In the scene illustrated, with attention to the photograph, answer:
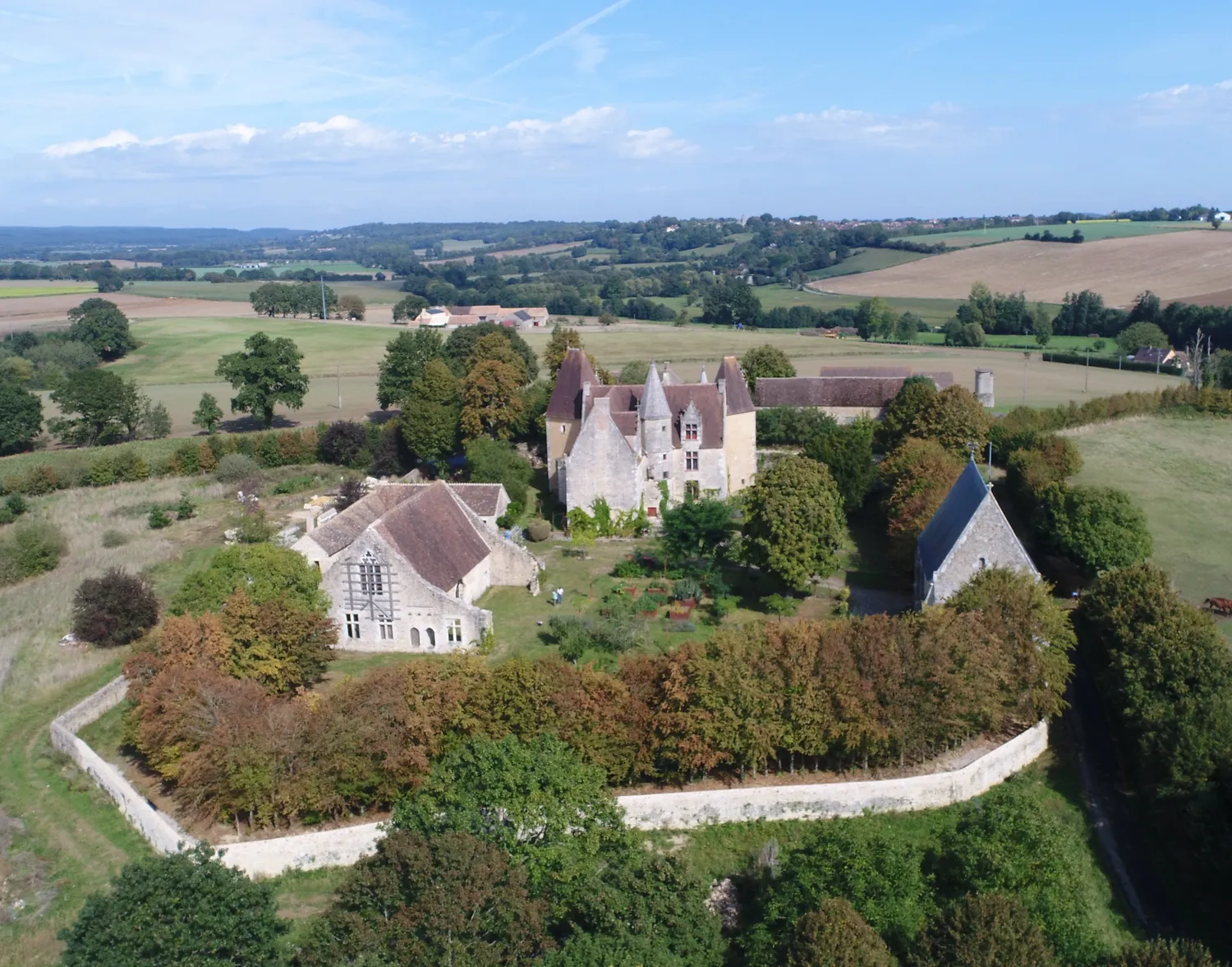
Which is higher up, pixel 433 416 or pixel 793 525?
pixel 433 416

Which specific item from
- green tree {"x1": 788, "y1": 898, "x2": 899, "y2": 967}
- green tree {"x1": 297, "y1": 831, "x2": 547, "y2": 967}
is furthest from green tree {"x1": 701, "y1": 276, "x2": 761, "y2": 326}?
green tree {"x1": 788, "y1": 898, "x2": 899, "y2": 967}

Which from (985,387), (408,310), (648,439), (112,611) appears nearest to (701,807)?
(112,611)

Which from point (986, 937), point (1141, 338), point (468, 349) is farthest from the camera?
point (1141, 338)

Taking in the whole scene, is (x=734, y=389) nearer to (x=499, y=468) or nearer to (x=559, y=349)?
(x=499, y=468)

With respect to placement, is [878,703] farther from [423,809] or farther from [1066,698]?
[423,809]

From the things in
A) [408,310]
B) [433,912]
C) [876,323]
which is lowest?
[408,310]

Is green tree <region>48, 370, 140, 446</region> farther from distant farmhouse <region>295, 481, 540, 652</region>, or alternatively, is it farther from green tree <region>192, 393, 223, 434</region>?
distant farmhouse <region>295, 481, 540, 652</region>
